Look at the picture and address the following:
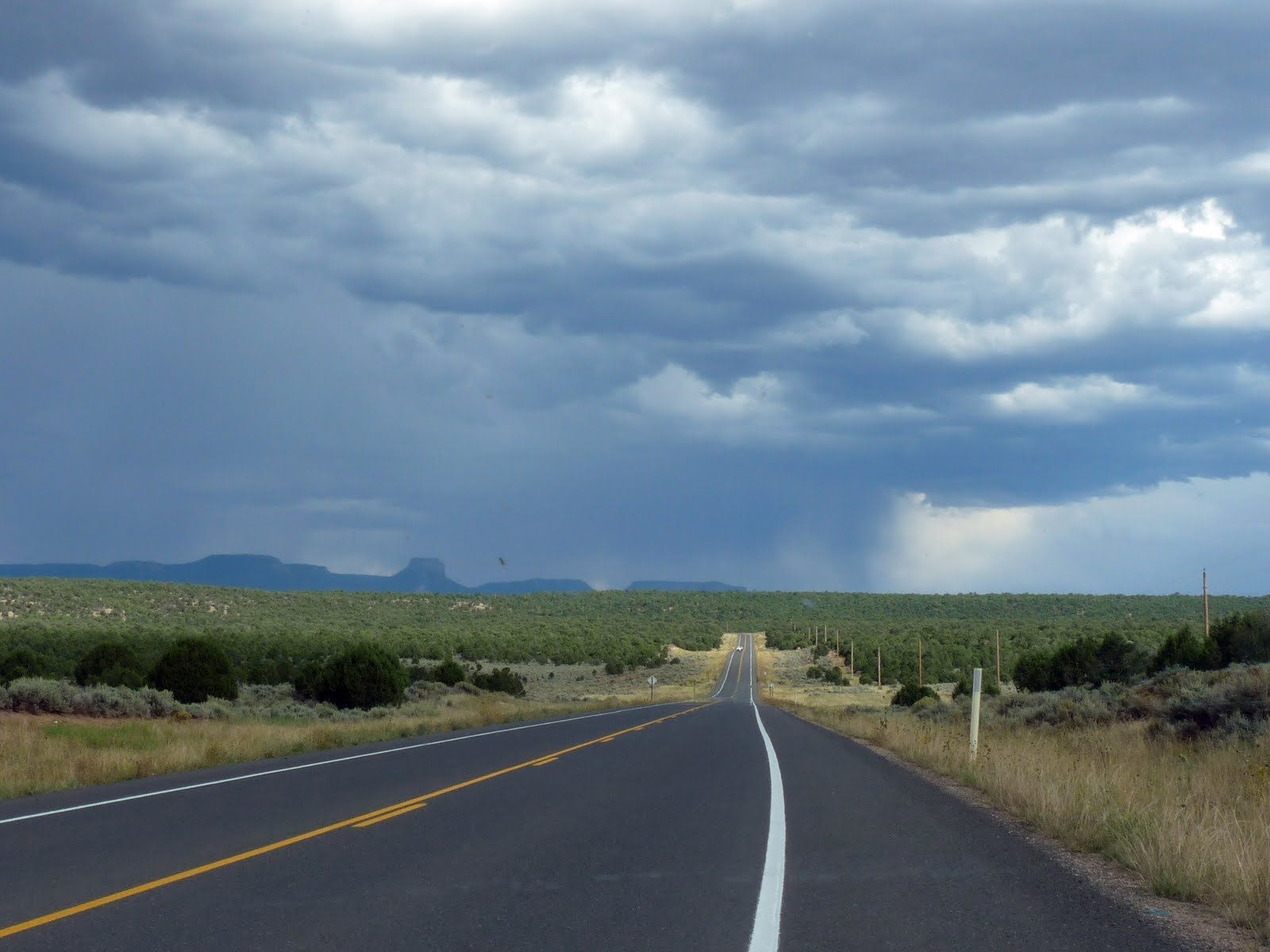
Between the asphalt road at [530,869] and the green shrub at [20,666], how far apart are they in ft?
96.1

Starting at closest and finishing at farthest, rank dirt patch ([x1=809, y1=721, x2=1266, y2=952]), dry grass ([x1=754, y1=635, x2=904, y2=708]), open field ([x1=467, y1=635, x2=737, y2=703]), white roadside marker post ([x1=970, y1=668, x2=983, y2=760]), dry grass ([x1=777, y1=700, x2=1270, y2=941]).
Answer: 1. dirt patch ([x1=809, y1=721, x2=1266, y2=952])
2. dry grass ([x1=777, y1=700, x2=1270, y2=941])
3. white roadside marker post ([x1=970, y1=668, x2=983, y2=760])
4. dry grass ([x1=754, y1=635, x2=904, y2=708])
5. open field ([x1=467, y1=635, x2=737, y2=703])

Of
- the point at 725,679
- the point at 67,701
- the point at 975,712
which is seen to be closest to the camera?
the point at 975,712

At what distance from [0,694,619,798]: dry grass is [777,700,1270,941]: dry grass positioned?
1292cm

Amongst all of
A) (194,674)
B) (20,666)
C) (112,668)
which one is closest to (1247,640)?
(194,674)

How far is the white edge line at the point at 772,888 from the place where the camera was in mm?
6969

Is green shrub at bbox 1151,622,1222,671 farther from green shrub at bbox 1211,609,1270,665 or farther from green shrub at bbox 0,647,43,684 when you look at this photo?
green shrub at bbox 0,647,43,684

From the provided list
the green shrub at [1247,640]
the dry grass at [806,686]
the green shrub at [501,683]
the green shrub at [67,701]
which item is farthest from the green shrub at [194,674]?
the green shrub at [1247,640]

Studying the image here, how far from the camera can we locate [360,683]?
139 feet

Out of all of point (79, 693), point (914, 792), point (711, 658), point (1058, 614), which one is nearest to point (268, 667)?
point (79, 693)

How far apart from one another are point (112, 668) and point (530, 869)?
122ft

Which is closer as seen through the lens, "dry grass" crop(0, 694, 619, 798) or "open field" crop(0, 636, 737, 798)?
"dry grass" crop(0, 694, 619, 798)

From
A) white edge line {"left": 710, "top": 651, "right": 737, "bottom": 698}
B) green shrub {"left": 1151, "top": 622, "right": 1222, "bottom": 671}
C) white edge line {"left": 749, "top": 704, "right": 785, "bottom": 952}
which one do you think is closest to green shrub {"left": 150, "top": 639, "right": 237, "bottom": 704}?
white edge line {"left": 749, "top": 704, "right": 785, "bottom": 952}

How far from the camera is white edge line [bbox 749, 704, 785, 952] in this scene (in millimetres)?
6969

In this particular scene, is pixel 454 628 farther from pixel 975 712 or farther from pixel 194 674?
pixel 975 712
